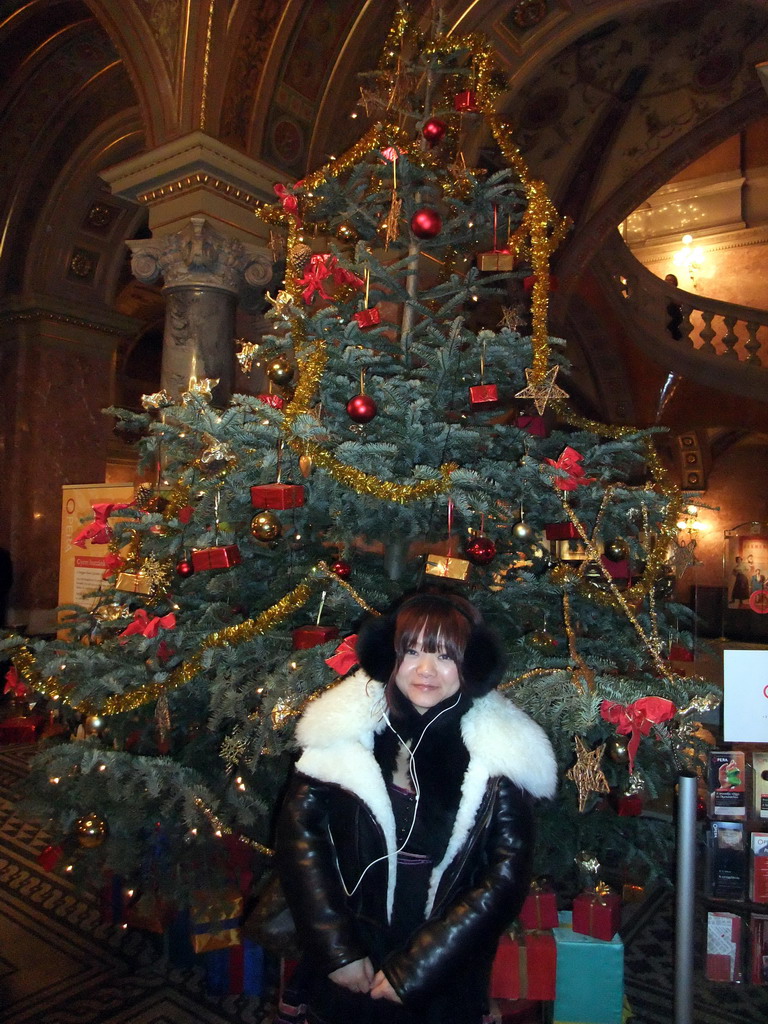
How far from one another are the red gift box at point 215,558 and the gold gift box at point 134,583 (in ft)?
1.69

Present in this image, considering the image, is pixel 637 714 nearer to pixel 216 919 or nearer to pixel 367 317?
pixel 216 919

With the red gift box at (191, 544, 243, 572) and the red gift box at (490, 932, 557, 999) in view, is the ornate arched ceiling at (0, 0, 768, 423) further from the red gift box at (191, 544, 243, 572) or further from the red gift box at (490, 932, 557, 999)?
the red gift box at (490, 932, 557, 999)

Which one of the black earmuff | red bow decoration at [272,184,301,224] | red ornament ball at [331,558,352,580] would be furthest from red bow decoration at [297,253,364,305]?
the black earmuff

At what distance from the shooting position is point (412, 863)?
177cm

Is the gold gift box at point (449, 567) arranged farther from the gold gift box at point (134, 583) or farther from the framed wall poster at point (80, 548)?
the framed wall poster at point (80, 548)

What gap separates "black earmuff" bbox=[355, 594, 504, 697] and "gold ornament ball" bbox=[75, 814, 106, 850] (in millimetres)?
1304

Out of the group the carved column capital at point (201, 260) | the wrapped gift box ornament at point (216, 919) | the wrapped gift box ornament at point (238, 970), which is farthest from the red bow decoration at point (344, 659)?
the carved column capital at point (201, 260)

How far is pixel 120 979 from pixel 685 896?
2.18m

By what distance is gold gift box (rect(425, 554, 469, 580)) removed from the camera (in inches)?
99.2

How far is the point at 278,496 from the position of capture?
2568 mm

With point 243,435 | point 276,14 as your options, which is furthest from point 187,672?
point 276,14

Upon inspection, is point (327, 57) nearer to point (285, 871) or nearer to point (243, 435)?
point (243, 435)

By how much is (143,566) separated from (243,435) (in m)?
0.82

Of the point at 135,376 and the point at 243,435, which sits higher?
the point at 135,376
